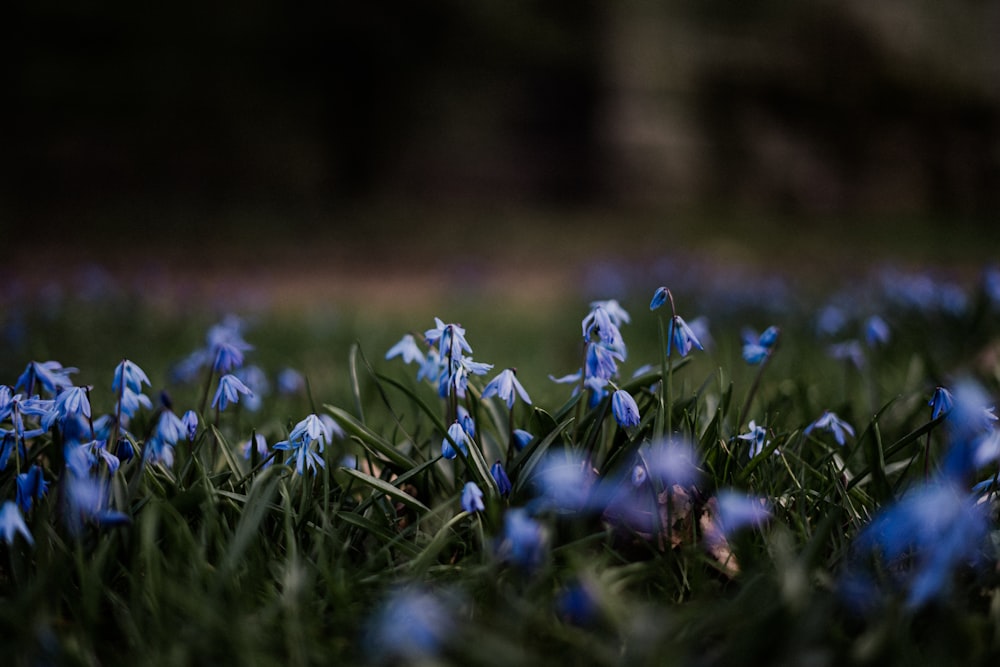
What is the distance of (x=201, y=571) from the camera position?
1.22 meters

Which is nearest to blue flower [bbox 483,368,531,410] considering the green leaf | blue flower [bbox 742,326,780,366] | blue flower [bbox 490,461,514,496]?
blue flower [bbox 490,461,514,496]

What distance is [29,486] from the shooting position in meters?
1.33

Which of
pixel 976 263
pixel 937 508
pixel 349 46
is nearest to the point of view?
pixel 937 508

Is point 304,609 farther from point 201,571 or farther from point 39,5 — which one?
point 39,5

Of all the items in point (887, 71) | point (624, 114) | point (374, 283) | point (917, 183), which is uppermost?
point (887, 71)

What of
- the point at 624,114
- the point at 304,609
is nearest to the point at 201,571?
the point at 304,609

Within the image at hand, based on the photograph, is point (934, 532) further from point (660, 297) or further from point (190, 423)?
point (190, 423)

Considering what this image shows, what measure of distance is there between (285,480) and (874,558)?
1056mm

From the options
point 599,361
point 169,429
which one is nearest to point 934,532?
point 599,361

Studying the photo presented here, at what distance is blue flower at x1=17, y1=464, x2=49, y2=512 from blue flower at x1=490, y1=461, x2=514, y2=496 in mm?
778

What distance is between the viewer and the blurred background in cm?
1186

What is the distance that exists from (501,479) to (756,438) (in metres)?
0.51

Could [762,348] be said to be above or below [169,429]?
above

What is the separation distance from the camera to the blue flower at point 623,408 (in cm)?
140
